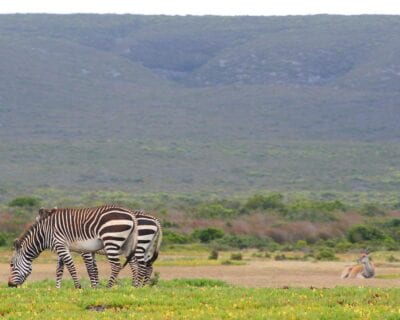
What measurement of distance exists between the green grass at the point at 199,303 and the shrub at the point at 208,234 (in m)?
21.4

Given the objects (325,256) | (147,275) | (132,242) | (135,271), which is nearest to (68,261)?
(132,242)

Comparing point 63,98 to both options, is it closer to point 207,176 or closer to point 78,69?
point 78,69

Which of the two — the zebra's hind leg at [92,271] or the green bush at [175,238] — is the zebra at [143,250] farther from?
the green bush at [175,238]

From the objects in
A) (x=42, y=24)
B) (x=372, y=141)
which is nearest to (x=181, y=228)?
(x=372, y=141)

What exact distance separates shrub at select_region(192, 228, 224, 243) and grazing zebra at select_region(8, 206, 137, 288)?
19601mm

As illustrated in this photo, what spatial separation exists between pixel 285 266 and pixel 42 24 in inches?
4447

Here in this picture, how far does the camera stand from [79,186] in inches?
3177

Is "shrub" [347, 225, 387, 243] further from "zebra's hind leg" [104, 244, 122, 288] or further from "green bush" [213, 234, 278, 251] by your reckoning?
"zebra's hind leg" [104, 244, 122, 288]

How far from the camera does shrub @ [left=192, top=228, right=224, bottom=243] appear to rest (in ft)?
128

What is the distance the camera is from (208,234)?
3919 centimetres

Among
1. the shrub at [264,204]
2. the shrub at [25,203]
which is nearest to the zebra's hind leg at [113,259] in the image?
the shrub at [25,203]

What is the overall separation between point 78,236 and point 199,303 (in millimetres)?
3937

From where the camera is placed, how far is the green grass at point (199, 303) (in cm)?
1422

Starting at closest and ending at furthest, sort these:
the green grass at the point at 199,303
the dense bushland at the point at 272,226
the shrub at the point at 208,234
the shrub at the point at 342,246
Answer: the green grass at the point at 199,303 < the shrub at the point at 342,246 < the dense bushland at the point at 272,226 < the shrub at the point at 208,234
